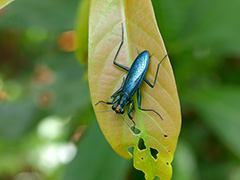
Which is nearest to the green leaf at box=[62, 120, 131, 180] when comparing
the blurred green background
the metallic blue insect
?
the blurred green background

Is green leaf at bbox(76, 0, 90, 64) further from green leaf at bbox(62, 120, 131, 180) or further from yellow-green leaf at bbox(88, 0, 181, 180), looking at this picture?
green leaf at bbox(62, 120, 131, 180)

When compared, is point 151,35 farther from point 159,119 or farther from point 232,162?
point 232,162

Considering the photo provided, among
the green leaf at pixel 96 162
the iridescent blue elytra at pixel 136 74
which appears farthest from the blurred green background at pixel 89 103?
the iridescent blue elytra at pixel 136 74

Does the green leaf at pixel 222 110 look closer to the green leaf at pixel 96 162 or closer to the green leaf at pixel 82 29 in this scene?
the green leaf at pixel 96 162

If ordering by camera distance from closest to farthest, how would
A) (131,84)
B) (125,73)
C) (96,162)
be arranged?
(125,73) < (131,84) < (96,162)

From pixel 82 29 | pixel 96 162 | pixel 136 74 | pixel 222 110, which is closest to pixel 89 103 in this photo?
pixel 96 162

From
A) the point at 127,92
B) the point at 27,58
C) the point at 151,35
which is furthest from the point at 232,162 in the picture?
the point at 27,58

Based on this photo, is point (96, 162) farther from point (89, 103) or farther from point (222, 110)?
point (222, 110)
